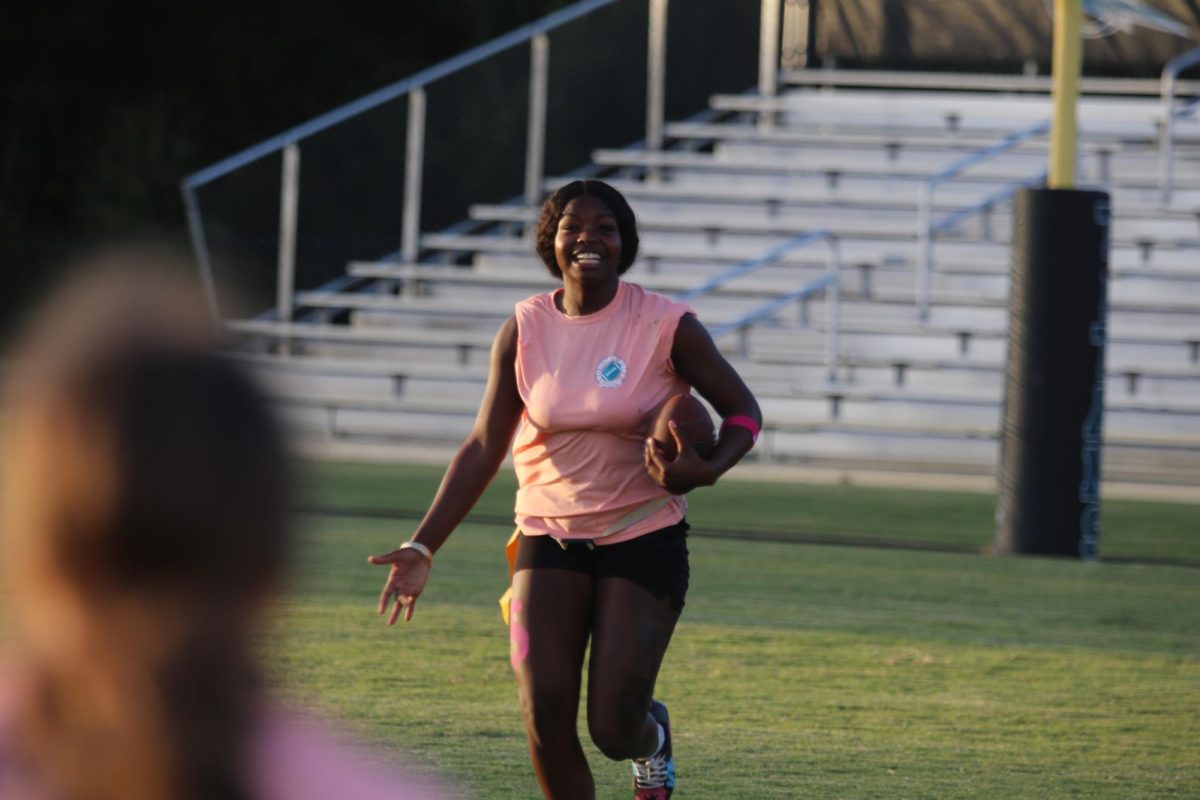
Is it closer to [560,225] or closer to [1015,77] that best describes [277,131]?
[1015,77]

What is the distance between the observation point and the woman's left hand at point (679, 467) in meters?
5.07

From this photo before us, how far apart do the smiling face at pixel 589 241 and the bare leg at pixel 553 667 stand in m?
0.78

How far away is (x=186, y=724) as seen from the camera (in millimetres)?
1417

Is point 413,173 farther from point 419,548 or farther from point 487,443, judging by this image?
point 419,548

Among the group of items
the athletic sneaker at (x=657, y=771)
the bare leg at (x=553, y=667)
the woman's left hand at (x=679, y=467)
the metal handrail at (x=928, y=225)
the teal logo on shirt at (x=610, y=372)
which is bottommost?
the athletic sneaker at (x=657, y=771)

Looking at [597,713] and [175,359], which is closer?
[175,359]

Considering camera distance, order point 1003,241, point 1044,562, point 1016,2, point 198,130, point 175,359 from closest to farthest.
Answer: point 175,359 → point 1044,562 → point 1003,241 → point 1016,2 → point 198,130

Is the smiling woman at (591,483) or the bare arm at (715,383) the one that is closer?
the smiling woman at (591,483)

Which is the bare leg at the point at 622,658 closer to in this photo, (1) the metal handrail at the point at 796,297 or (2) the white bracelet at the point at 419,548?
(2) the white bracelet at the point at 419,548

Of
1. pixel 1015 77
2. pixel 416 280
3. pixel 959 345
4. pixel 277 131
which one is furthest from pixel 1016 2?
pixel 277 131

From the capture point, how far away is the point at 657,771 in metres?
5.49

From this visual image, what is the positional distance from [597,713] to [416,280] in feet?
54.4

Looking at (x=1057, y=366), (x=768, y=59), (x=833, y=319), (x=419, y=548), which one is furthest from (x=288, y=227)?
(x=419, y=548)

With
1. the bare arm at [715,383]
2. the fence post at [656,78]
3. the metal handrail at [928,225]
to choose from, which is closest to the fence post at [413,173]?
the fence post at [656,78]
